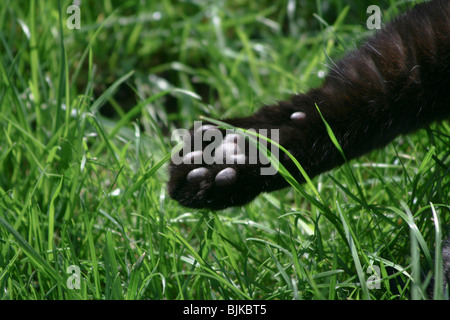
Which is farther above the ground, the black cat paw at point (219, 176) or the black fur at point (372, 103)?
the black fur at point (372, 103)

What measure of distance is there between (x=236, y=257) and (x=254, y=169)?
0.30 m

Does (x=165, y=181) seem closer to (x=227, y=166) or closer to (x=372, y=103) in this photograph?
(x=227, y=166)

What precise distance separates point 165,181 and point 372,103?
0.54 metres

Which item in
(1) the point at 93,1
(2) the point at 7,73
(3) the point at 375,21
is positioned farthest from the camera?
(1) the point at 93,1

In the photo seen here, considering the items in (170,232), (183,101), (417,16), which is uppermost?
(183,101)

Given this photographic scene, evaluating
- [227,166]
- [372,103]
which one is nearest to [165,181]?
[227,166]

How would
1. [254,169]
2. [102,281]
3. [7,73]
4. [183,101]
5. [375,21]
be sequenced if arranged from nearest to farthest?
[254,169], [102,281], [375,21], [7,73], [183,101]

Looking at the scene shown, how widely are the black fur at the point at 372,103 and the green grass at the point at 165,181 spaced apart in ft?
0.29

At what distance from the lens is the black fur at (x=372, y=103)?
3.86 feet

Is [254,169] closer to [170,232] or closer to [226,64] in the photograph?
[170,232]

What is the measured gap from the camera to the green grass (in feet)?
3.71

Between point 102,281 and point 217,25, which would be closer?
point 102,281

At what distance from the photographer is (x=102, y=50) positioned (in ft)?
7.63

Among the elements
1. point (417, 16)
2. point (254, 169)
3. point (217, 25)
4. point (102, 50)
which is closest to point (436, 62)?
point (417, 16)
